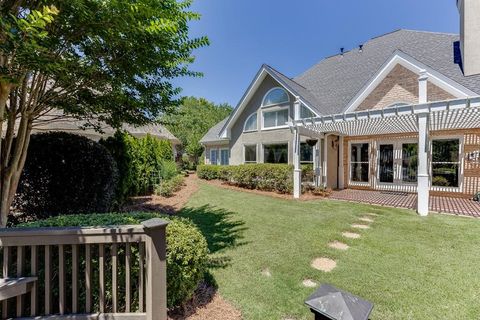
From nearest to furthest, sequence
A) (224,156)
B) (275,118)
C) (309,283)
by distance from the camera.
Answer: (309,283), (275,118), (224,156)

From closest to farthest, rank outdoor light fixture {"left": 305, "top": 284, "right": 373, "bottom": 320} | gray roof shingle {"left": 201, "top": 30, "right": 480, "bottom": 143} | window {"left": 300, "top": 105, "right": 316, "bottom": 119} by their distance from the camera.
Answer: outdoor light fixture {"left": 305, "top": 284, "right": 373, "bottom": 320}, gray roof shingle {"left": 201, "top": 30, "right": 480, "bottom": 143}, window {"left": 300, "top": 105, "right": 316, "bottom": 119}

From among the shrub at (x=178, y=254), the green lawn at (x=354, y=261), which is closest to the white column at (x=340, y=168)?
the green lawn at (x=354, y=261)

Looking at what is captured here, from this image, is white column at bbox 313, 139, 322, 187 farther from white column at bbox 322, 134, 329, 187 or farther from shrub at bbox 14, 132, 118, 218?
shrub at bbox 14, 132, 118, 218

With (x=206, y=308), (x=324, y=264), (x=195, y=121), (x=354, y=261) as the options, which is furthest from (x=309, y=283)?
(x=195, y=121)

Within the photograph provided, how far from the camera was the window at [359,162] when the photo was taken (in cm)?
1324

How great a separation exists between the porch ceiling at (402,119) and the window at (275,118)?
2557mm

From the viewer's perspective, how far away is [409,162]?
12.0 metres

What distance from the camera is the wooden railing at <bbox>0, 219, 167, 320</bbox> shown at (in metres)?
2.41

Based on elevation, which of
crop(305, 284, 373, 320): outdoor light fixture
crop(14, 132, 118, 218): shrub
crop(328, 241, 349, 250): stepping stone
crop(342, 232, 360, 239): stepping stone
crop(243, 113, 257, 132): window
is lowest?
crop(328, 241, 349, 250): stepping stone

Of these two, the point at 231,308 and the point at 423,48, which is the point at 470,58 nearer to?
the point at 423,48

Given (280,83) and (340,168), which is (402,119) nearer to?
(340,168)

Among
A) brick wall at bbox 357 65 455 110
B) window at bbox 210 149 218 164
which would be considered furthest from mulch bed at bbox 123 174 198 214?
brick wall at bbox 357 65 455 110

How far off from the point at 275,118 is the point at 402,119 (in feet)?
23.0

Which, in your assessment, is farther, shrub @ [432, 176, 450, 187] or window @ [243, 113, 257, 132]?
window @ [243, 113, 257, 132]
